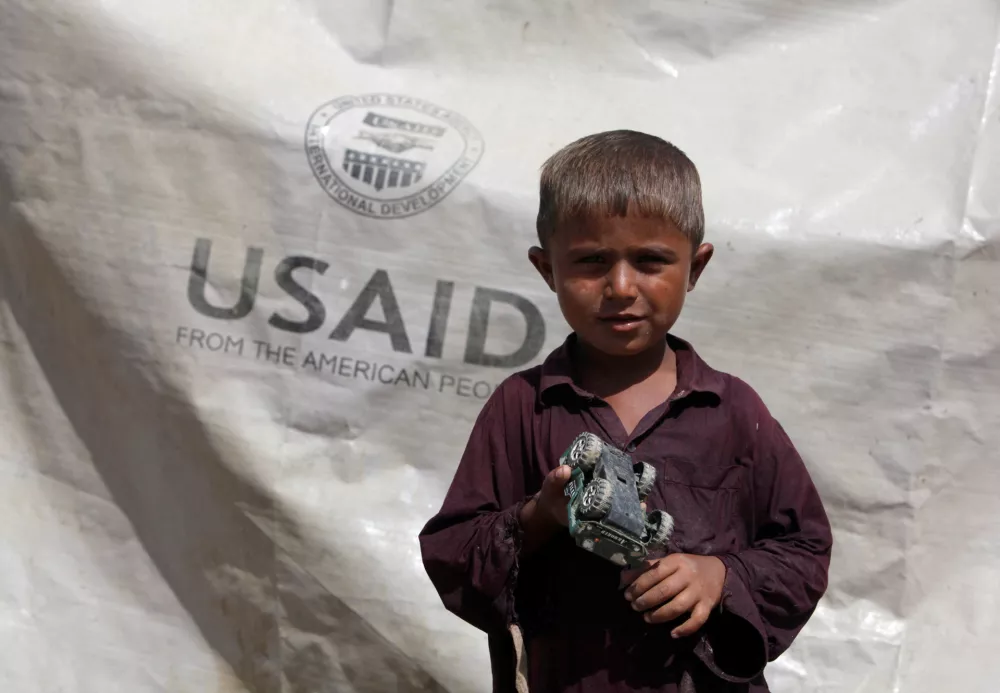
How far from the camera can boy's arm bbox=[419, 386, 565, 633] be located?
1.59 ft

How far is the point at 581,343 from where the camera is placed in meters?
0.56

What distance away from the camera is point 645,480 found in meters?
0.46

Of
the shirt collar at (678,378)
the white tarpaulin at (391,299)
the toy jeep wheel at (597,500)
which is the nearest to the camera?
the toy jeep wheel at (597,500)

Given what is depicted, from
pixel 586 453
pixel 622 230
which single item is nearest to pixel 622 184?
pixel 622 230

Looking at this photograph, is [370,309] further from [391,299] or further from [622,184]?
[622,184]

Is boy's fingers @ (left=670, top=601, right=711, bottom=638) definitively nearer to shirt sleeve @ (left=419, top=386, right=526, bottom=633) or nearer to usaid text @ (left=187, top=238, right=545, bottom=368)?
shirt sleeve @ (left=419, top=386, right=526, bottom=633)

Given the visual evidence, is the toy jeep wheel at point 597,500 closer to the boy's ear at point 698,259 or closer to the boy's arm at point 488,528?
the boy's arm at point 488,528

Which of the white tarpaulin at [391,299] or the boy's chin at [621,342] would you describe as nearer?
the boy's chin at [621,342]

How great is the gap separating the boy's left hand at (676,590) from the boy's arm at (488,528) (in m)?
0.06

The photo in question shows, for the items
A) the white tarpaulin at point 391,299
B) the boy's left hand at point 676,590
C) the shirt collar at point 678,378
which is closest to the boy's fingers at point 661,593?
the boy's left hand at point 676,590

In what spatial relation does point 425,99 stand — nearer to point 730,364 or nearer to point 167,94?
point 167,94

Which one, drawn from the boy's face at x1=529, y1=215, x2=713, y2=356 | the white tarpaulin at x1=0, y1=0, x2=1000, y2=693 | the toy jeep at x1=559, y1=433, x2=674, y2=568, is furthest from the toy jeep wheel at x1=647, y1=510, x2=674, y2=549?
the white tarpaulin at x1=0, y1=0, x2=1000, y2=693

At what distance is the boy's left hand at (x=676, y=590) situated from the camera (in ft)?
1.50

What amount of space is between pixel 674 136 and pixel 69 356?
586mm
